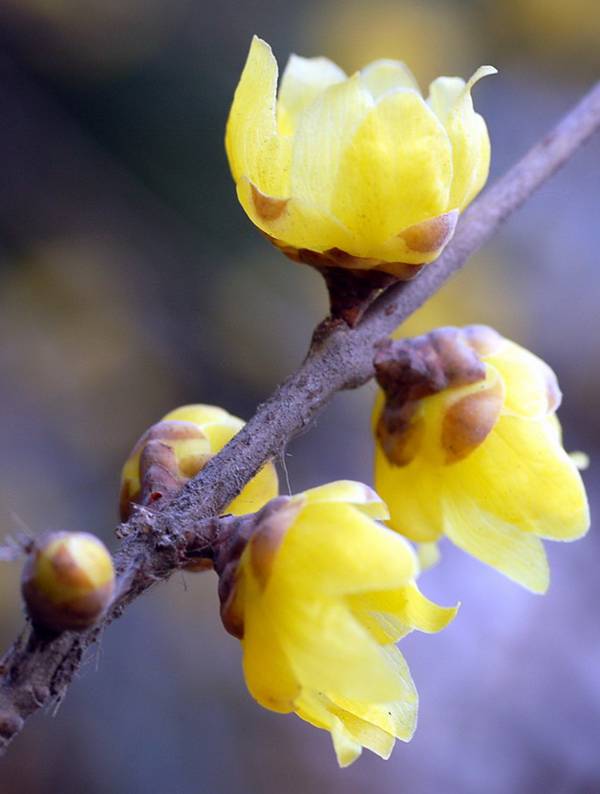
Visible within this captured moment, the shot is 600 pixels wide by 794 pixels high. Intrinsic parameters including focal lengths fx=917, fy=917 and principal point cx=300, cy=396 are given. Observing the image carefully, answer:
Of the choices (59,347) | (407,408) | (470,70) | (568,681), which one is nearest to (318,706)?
(407,408)

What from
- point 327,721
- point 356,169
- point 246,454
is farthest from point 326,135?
point 327,721

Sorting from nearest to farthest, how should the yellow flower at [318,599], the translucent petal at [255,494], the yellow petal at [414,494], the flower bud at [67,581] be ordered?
the flower bud at [67,581]
the yellow flower at [318,599]
the translucent petal at [255,494]
the yellow petal at [414,494]

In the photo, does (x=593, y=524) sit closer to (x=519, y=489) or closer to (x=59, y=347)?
(x=59, y=347)

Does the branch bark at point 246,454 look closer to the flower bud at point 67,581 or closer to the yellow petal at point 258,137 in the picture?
the flower bud at point 67,581

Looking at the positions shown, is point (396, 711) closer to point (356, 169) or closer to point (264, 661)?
point (264, 661)

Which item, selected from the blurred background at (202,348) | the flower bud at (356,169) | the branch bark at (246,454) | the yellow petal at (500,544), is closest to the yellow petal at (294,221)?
the flower bud at (356,169)

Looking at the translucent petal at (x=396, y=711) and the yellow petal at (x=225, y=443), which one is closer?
the translucent petal at (x=396, y=711)
